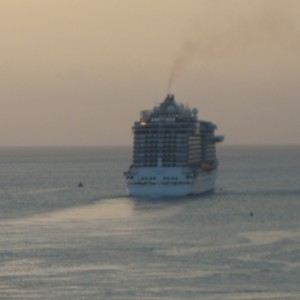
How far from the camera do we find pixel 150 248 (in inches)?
2451

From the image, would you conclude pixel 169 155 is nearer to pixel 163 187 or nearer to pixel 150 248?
pixel 163 187

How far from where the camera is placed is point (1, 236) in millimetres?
69625

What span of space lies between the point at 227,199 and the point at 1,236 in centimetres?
3423

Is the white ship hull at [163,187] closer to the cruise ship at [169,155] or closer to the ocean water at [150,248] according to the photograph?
the cruise ship at [169,155]

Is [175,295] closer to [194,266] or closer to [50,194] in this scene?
[194,266]

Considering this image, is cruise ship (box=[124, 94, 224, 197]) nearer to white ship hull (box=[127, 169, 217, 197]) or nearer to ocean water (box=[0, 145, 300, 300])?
white ship hull (box=[127, 169, 217, 197])

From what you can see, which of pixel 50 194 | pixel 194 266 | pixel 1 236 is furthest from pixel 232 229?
pixel 50 194

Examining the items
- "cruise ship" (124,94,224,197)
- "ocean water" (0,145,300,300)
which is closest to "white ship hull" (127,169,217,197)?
"cruise ship" (124,94,224,197)

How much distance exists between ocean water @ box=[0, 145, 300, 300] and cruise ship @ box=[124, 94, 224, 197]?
1.65m

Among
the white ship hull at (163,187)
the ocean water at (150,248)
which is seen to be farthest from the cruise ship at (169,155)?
the ocean water at (150,248)

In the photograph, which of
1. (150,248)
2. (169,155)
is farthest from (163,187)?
(150,248)

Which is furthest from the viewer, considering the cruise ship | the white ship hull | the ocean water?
the cruise ship

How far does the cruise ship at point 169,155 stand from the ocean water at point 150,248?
1.65 metres

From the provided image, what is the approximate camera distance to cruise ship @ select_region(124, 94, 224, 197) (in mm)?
99250
